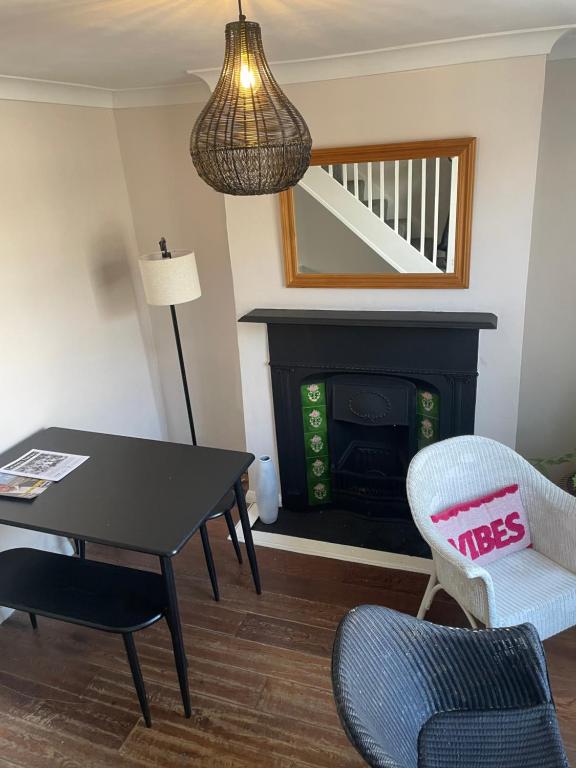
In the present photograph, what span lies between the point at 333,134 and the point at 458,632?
6.67ft

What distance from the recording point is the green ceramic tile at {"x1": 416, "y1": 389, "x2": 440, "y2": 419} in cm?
285

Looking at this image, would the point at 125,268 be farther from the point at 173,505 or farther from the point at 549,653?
the point at 549,653

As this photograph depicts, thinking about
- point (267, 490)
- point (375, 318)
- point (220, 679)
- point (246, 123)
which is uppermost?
point (246, 123)

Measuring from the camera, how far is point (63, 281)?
2.85 m

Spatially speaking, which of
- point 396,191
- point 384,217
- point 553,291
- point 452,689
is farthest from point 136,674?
point 553,291

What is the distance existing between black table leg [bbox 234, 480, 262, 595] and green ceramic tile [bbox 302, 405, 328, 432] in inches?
27.2

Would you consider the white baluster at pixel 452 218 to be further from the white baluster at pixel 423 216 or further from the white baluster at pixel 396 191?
the white baluster at pixel 396 191

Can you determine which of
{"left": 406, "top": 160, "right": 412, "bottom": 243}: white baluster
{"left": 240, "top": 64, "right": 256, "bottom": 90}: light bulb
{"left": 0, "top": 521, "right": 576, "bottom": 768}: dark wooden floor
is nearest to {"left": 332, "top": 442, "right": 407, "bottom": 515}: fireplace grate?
{"left": 0, "top": 521, "right": 576, "bottom": 768}: dark wooden floor

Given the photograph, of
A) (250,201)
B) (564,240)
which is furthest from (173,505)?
(564,240)

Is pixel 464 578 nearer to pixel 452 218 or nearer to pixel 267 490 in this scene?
pixel 267 490

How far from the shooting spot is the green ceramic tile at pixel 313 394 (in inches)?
119

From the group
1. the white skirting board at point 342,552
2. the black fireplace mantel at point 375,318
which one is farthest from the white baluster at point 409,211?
the white skirting board at point 342,552

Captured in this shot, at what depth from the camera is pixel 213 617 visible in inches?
102

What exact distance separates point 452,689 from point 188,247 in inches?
99.7
